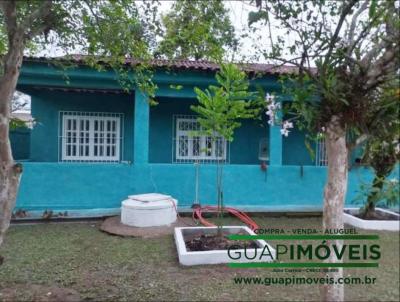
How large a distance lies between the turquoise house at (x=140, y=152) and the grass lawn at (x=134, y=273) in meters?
1.71

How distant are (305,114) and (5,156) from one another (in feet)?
9.50

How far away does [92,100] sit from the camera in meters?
9.89

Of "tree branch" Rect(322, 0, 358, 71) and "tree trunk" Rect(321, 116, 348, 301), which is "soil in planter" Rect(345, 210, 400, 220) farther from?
"tree branch" Rect(322, 0, 358, 71)

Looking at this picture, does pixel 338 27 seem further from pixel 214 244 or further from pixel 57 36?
pixel 214 244

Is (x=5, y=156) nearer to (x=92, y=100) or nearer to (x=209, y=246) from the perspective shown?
(x=209, y=246)

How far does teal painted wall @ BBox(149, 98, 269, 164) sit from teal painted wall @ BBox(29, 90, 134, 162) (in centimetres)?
69

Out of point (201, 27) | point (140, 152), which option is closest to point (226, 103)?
point (201, 27)

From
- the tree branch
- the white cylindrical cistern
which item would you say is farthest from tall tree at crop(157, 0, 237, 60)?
the white cylindrical cistern

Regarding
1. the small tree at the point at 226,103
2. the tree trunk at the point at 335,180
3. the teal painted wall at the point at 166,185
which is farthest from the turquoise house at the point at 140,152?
the tree trunk at the point at 335,180

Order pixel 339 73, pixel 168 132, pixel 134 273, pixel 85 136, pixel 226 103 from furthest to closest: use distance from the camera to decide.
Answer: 1. pixel 168 132
2. pixel 85 136
3. pixel 226 103
4. pixel 134 273
5. pixel 339 73

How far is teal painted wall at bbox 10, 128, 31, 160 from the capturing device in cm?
1156

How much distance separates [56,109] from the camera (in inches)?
384

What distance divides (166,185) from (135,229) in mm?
1630

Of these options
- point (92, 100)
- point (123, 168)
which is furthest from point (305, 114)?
point (92, 100)
